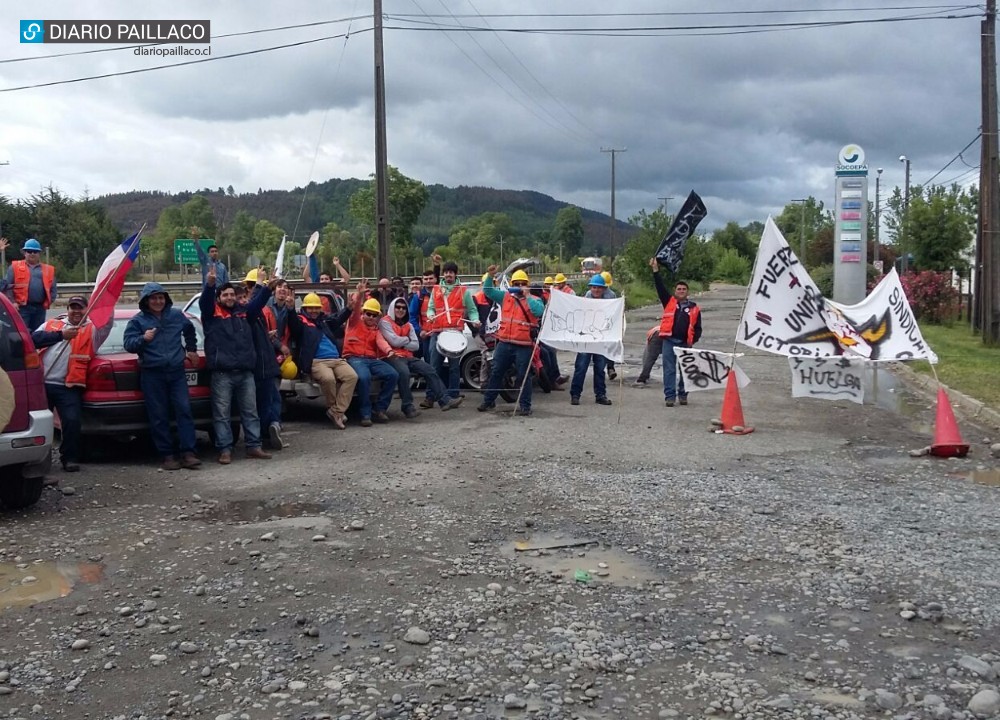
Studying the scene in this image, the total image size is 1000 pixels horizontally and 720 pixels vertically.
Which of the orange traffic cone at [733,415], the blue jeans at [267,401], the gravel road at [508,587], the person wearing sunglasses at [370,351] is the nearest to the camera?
the gravel road at [508,587]

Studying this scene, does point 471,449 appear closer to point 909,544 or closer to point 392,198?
point 909,544

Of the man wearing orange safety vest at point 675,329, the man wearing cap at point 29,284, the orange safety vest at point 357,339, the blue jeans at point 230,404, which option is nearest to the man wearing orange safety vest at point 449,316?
the orange safety vest at point 357,339

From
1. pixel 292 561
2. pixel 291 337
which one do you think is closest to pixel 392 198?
pixel 291 337

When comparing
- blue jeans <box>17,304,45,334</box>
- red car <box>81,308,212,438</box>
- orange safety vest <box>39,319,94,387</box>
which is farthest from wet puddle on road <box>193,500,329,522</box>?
blue jeans <box>17,304,45,334</box>

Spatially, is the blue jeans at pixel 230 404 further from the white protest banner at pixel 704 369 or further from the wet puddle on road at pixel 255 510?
the white protest banner at pixel 704 369

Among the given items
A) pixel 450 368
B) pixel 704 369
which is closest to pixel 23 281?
pixel 450 368

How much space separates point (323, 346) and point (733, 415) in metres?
5.03

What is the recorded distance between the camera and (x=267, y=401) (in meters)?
10.5

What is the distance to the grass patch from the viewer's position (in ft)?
49.0

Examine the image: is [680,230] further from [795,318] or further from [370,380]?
[370,380]

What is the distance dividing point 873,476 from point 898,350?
289 cm

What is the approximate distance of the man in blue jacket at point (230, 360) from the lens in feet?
32.0

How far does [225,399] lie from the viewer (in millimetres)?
9898

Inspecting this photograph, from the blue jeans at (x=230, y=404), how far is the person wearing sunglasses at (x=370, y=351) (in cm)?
240
